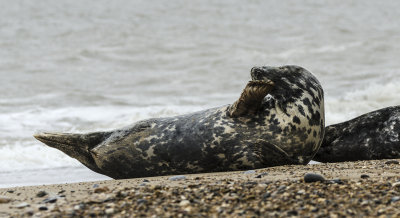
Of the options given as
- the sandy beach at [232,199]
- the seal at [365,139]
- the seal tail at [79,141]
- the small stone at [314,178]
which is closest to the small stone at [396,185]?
the sandy beach at [232,199]

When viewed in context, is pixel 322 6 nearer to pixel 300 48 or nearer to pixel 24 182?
pixel 300 48

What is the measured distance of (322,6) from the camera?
22609mm

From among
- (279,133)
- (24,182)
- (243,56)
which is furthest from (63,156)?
(243,56)

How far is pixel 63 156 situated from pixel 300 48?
10.7 m

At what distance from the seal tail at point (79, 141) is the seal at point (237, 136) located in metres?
0.04

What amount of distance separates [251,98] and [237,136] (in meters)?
0.31

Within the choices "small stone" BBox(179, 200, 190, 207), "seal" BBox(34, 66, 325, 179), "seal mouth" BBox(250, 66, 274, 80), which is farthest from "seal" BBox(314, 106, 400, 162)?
"small stone" BBox(179, 200, 190, 207)

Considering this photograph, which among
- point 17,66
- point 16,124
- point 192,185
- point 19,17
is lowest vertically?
point 192,185

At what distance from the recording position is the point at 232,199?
3.33 meters

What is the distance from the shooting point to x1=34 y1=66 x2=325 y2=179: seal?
4953mm

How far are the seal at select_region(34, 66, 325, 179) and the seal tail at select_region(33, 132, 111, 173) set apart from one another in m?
0.04

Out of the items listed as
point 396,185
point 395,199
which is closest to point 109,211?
point 395,199

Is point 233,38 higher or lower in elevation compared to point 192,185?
higher

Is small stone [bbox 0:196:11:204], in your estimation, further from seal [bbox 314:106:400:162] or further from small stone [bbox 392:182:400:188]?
seal [bbox 314:106:400:162]
